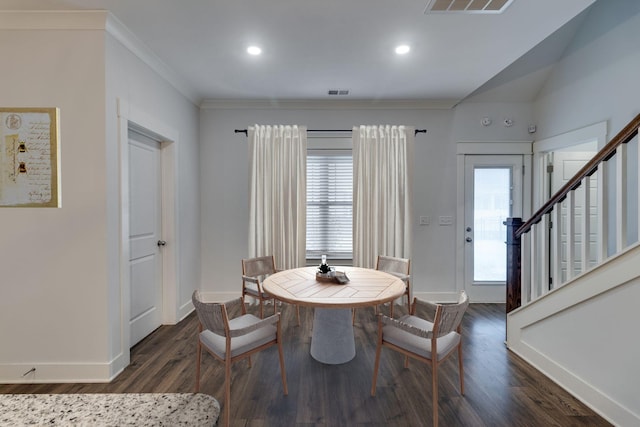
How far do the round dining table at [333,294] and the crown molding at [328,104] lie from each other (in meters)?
2.34

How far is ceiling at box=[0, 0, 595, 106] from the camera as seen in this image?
2.18m

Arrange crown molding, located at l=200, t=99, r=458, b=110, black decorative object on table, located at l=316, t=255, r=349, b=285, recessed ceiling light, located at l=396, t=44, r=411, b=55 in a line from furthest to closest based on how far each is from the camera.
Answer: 1. crown molding, located at l=200, t=99, r=458, b=110
2. recessed ceiling light, located at l=396, t=44, r=411, b=55
3. black decorative object on table, located at l=316, t=255, r=349, b=285

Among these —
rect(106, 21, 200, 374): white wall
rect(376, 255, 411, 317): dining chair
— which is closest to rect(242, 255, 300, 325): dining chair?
rect(106, 21, 200, 374): white wall

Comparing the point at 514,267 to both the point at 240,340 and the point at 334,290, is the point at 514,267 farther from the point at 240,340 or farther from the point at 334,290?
the point at 240,340

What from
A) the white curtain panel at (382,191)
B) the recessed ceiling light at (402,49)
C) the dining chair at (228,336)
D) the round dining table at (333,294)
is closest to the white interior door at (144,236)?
the dining chair at (228,336)

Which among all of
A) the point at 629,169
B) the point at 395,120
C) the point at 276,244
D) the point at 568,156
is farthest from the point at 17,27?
the point at 568,156

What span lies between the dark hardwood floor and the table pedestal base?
0.24ft

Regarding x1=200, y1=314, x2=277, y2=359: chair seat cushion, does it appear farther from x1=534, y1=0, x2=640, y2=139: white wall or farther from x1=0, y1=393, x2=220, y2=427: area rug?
x1=534, y1=0, x2=640, y2=139: white wall

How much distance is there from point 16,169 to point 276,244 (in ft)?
8.25

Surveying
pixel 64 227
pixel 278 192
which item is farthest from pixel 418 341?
pixel 64 227

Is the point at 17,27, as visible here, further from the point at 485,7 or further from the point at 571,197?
the point at 571,197

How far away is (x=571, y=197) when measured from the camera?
7.67 feet

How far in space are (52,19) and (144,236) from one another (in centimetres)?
186

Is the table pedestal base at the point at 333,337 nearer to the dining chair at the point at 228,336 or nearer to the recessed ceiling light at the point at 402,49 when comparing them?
the dining chair at the point at 228,336
